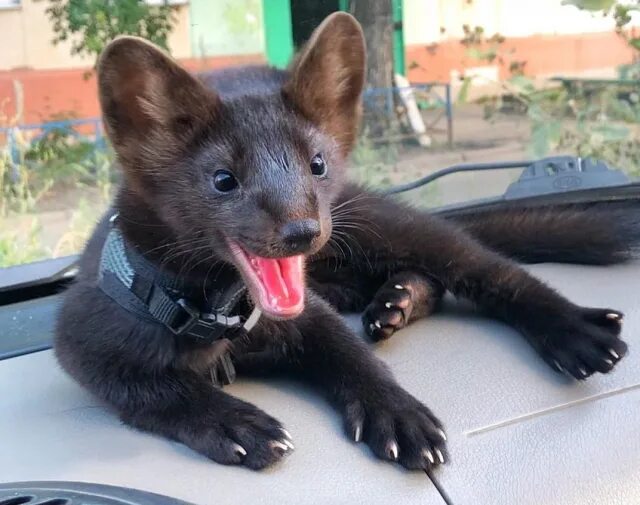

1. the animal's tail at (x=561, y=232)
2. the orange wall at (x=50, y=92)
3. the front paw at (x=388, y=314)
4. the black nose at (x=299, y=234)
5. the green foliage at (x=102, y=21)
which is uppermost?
the green foliage at (x=102, y=21)

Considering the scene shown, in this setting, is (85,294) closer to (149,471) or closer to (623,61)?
(149,471)

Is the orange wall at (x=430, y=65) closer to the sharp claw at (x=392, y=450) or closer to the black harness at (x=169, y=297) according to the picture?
the black harness at (x=169, y=297)

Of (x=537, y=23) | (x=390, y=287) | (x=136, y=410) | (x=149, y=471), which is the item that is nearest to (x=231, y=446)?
(x=149, y=471)

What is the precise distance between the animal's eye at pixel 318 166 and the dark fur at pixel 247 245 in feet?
0.07

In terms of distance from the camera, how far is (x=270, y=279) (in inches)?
64.6

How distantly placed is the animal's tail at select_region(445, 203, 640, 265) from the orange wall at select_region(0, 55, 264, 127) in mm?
840

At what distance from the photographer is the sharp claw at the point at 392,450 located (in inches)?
57.5

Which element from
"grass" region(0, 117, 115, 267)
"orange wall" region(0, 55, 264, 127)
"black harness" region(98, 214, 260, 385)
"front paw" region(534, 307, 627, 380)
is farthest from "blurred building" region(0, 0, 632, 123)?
"front paw" region(534, 307, 627, 380)

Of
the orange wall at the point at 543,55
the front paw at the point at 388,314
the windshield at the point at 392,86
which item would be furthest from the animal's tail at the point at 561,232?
the orange wall at the point at 543,55

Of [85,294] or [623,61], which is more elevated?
[623,61]

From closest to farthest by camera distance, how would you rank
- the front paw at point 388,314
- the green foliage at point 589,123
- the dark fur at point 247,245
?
1. the dark fur at point 247,245
2. the front paw at point 388,314
3. the green foliage at point 589,123

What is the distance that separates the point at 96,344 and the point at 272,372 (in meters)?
0.39

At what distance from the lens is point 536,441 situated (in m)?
1.50

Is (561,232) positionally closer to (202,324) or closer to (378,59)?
(378,59)
